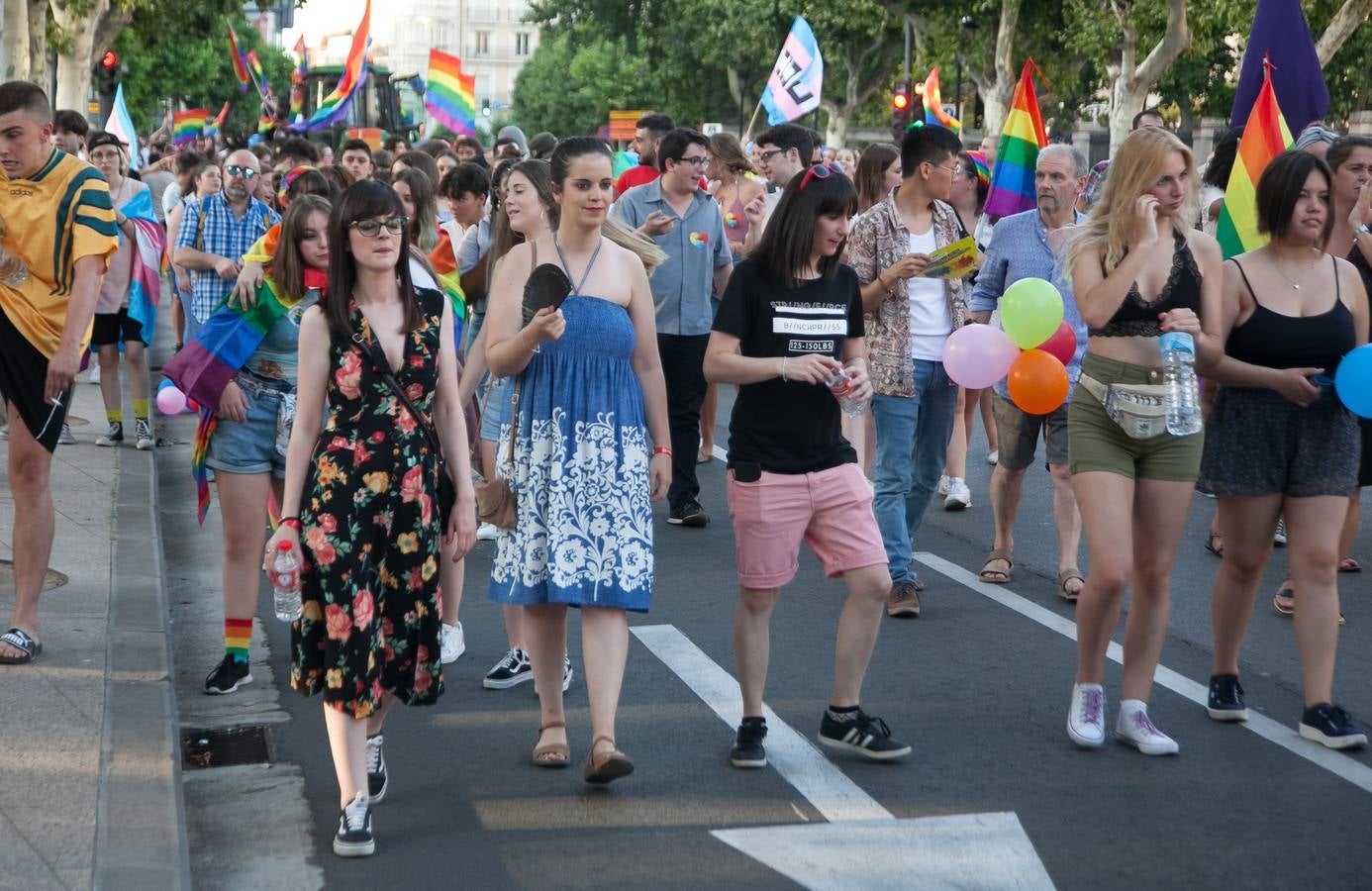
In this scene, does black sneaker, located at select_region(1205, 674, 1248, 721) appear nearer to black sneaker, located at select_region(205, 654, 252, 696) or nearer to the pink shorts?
→ the pink shorts

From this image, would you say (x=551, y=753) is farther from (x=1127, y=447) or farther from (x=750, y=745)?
(x=1127, y=447)

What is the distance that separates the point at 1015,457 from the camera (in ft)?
25.9

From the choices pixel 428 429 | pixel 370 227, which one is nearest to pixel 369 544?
pixel 428 429

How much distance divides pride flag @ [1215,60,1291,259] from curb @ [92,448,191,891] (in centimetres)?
490

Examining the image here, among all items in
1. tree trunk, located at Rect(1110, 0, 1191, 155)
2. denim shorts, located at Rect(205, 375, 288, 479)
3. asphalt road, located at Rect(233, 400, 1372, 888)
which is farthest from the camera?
tree trunk, located at Rect(1110, 0, 1191, 155)

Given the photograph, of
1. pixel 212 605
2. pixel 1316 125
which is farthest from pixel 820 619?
pixel 1316 125

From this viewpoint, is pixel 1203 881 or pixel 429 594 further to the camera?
pixel 429 594

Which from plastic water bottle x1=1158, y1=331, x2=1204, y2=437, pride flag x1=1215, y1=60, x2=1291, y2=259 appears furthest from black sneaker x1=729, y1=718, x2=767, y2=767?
pride flag x1=1215, y1=60, x2=1291, y2=259

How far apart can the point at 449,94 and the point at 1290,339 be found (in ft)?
66.4

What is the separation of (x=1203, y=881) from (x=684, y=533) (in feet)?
16.3

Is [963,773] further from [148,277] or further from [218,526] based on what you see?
[148,277]

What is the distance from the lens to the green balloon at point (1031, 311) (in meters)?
6.36

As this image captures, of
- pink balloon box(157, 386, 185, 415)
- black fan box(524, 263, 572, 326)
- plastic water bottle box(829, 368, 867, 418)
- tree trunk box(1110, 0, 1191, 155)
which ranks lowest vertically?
pink balloon box(157, 386, 185, 415)

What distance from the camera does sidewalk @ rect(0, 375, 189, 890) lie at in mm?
4383
